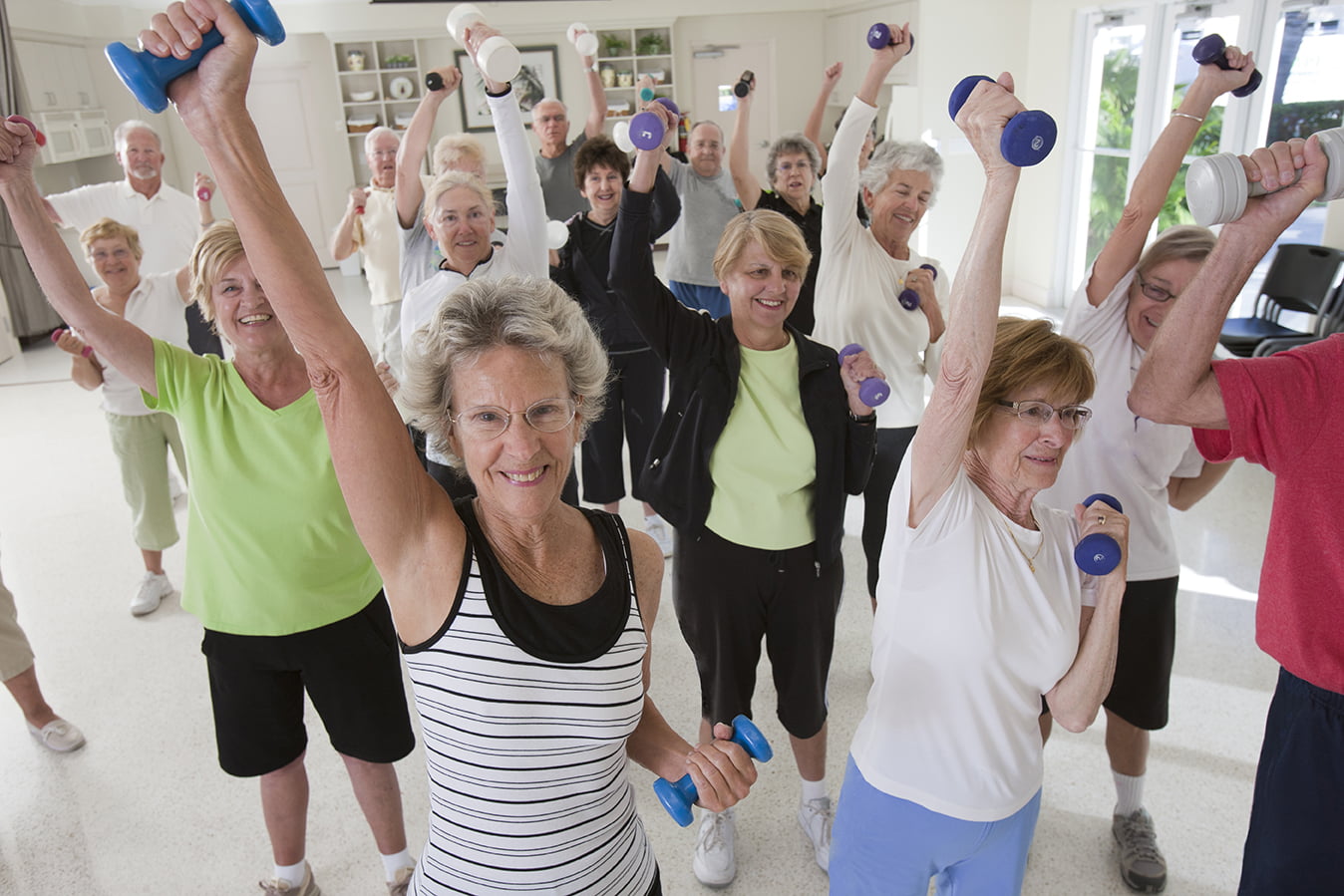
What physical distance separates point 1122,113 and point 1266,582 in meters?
6.69

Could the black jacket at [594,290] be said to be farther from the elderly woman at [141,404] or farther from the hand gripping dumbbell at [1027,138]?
the hand gripping dumbbell at [1027,138]

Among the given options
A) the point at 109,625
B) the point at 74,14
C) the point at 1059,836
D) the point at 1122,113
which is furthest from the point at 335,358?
the point at 74,14

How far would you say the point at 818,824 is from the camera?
2.41 metres

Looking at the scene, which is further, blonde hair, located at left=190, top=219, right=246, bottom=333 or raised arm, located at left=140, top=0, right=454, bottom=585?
blonde hair, located at left=190, top=219, right=246, bottom=333

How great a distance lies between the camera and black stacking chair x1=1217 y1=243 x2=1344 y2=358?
5.01m

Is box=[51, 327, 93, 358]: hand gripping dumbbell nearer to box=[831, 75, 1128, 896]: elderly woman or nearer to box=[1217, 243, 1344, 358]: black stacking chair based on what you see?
box=[831, 75, 1128, 896]: elderly woman

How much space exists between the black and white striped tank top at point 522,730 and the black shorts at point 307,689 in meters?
0.75

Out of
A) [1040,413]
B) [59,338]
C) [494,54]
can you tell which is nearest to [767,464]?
[1040,413]

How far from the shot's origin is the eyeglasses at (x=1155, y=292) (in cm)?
197

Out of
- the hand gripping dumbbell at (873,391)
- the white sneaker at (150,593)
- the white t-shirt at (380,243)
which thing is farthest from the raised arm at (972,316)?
the white sneaker at (150,593)

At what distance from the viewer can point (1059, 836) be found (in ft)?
8.02

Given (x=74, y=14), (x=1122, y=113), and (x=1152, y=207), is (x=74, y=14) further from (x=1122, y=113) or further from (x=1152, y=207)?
(x=1152, y=207)

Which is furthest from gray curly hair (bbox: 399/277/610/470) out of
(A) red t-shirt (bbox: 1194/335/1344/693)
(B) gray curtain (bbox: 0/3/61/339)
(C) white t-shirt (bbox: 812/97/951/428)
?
(B) gray curtain (bbox: 0/3/61/339)

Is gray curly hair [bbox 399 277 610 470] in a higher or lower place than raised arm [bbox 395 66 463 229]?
lower
